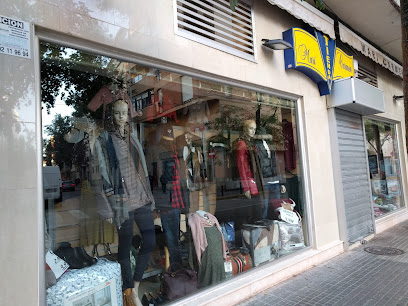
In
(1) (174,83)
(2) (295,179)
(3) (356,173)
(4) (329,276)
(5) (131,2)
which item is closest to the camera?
(5) (131,2)

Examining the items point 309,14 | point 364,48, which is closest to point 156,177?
point 309,14

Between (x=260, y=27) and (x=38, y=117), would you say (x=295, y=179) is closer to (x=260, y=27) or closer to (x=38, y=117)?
(x=260, y=27)

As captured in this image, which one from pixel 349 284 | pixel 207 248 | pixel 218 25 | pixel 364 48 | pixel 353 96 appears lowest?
pixel 349 284

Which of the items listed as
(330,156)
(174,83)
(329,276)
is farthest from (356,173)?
(174,83)

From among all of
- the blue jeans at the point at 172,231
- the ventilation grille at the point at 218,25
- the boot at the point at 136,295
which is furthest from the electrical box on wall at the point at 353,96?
the boot at the point at 136,295

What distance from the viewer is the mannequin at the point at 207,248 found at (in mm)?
3291

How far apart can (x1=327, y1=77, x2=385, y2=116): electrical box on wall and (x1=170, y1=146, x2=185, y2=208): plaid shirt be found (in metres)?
3.04

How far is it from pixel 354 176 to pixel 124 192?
450 cm

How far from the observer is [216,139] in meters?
4.76

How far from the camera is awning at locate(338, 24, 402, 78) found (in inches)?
210

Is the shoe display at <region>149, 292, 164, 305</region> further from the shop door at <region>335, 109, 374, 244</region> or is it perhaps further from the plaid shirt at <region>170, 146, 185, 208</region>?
the shop door at <region>335, 109, 374, 244</region>

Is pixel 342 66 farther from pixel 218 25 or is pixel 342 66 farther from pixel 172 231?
pixel 172 231

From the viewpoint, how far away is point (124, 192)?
289cm

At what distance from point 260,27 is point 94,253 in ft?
12.1
